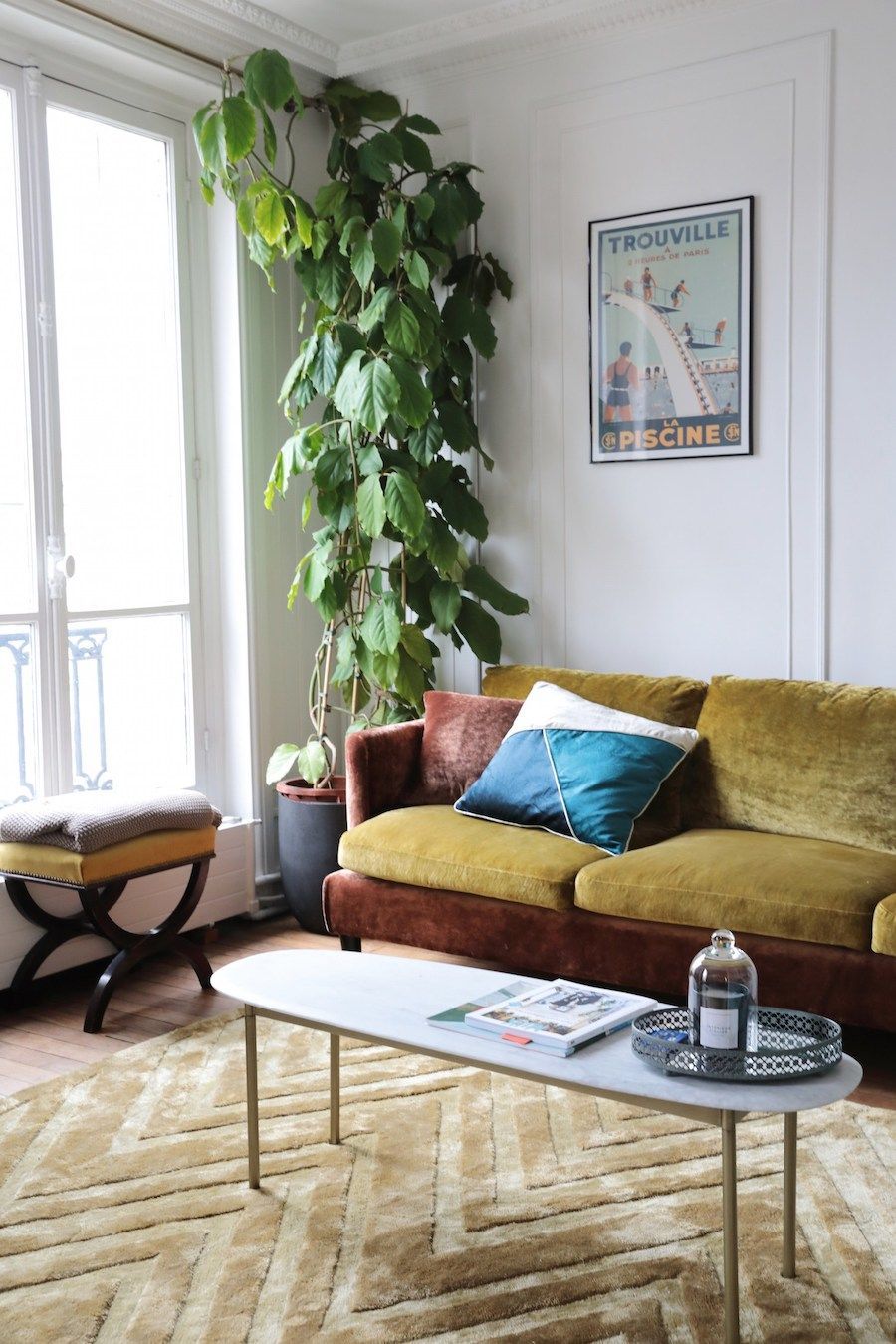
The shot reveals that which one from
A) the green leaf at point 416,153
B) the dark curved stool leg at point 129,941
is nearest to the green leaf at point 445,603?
the dark curved stool leg at point 129,941

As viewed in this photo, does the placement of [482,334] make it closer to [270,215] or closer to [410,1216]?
[270,215]

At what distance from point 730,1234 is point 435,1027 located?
1.89 feet

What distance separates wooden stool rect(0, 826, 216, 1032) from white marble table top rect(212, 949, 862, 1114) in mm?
901

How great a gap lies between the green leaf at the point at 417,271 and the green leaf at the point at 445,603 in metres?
0.92

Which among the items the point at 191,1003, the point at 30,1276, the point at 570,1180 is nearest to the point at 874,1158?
the point at 570,1180

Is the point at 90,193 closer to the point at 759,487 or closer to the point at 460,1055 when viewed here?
the point at 759,487

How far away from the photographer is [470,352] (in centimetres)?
448

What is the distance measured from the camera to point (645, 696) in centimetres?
384

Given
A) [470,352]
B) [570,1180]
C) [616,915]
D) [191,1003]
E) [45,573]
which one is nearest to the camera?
[570,1180]

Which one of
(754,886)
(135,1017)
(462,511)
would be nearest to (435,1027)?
(754,886)

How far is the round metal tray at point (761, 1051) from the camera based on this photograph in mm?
1943

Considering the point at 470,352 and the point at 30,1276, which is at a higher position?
the point at 470,352

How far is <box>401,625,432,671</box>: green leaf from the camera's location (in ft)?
13.4

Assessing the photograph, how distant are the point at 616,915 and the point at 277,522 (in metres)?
1.98
